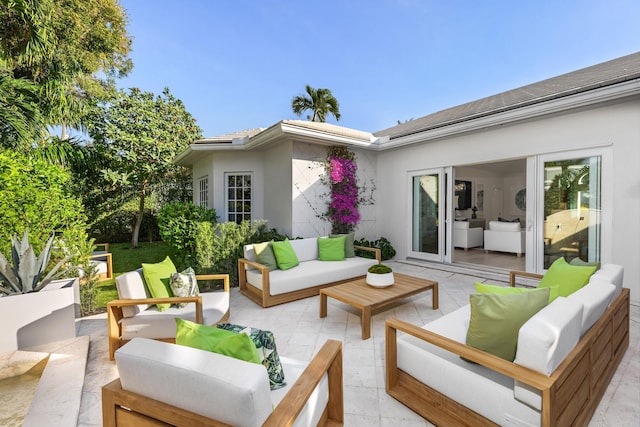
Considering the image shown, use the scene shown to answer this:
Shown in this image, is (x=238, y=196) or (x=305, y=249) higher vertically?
(x=238, y=196)

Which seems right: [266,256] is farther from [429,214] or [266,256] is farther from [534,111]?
[534,111]

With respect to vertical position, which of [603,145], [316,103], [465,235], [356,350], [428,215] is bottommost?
[356,350]

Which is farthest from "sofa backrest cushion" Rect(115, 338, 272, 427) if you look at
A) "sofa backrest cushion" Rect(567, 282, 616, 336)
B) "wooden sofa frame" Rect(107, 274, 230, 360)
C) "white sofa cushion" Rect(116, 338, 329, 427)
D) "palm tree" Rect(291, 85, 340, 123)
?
"palm tree" Rect(291, 85, 340, 123)

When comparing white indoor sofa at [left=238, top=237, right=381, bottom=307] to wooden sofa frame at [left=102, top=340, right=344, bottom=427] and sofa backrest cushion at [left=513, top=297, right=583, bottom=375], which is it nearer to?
wooden sofa frame at [left=102, top=340, right=344, bottom=427]

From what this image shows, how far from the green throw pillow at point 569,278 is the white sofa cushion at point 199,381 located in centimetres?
272

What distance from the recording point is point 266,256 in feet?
15.6

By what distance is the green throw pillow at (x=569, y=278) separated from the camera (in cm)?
254

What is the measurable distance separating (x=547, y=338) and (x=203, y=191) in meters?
9.36

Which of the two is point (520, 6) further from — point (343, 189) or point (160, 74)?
point (160, 74)

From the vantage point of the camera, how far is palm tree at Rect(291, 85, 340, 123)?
49.8 ft

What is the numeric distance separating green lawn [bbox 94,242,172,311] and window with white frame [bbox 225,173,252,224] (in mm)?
2606

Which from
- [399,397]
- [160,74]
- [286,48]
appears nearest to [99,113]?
[160,74]

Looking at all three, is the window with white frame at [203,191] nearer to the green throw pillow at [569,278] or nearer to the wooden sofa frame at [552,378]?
the wooden sofa frame at [552,378]

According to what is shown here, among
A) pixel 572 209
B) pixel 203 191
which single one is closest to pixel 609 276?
pixel 572 209
